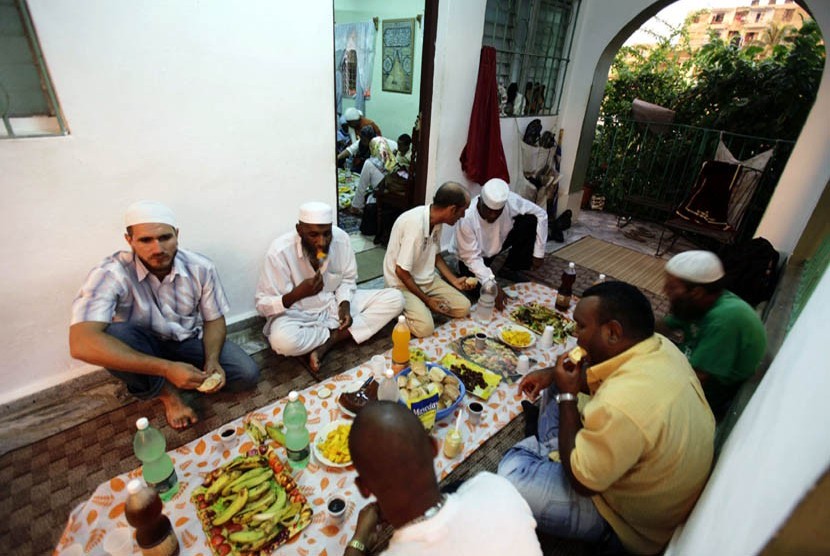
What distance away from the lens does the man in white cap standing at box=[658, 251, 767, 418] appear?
75.9 inches

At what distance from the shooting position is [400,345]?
8.18ft

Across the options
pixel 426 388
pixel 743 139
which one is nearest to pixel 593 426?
pixel 426 388

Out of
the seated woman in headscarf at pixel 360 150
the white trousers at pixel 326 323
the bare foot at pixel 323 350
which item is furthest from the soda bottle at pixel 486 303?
the seated woman in headscarf at pixel 360 150

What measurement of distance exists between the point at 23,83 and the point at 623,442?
129 inches

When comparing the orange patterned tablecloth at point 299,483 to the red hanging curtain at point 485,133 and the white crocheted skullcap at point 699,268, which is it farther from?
the red hanging curtain at point 485,133

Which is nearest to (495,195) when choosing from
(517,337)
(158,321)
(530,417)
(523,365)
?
(517,337)

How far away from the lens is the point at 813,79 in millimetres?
5113

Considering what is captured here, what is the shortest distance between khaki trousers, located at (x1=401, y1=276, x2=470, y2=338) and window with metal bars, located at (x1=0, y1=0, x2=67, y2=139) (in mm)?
2430

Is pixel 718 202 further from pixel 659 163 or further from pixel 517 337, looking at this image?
pixel 517 337

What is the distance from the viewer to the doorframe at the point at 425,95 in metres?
3.81

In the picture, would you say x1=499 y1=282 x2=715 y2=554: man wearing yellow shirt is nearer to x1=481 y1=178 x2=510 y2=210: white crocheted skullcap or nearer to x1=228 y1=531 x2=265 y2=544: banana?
x1=228 y1=531 x2=265 y2=544: banana

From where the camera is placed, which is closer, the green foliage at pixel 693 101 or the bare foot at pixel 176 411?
the bare foot at pixel 176 411

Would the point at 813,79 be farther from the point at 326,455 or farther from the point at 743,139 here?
the point at 326,455

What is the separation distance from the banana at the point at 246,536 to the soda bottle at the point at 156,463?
A: 1.51 feet
